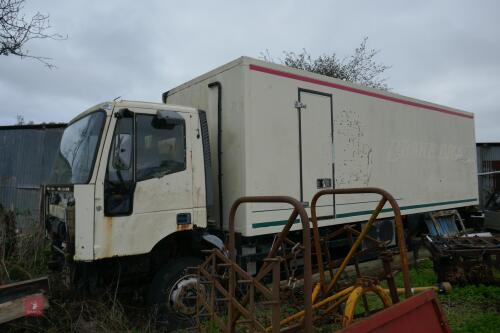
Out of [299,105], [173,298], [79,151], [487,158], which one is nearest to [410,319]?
[173,298]

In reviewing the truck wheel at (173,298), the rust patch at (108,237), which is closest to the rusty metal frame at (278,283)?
the truck wheel at (173,298)

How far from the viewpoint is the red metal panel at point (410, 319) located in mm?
2350

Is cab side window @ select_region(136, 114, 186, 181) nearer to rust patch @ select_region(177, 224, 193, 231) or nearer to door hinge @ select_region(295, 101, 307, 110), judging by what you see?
rust patch @ select_region(177, 224, 193, 231)

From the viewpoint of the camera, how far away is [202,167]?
4.73 meters

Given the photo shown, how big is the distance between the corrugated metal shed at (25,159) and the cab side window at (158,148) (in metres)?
8.23

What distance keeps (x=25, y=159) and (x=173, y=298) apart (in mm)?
9568

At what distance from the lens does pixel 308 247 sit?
7.63 feet

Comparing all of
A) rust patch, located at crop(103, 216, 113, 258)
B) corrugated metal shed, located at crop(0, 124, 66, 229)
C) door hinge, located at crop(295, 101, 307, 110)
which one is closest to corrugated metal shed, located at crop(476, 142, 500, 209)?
door hinge, located at crop(295, 101, 307, 110)

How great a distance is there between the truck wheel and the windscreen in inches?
53.6

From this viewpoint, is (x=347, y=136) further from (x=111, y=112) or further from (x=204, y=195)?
(x=111, y=112)

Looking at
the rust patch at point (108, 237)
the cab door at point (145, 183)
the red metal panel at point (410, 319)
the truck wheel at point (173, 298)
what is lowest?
the truck wheel at point (173, 298)

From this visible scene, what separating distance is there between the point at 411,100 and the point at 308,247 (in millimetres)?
5909

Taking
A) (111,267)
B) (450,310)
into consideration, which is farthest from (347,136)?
(111,267)

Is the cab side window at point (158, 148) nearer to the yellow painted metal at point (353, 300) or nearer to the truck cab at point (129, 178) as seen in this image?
the truck cab at point (129, 178)
